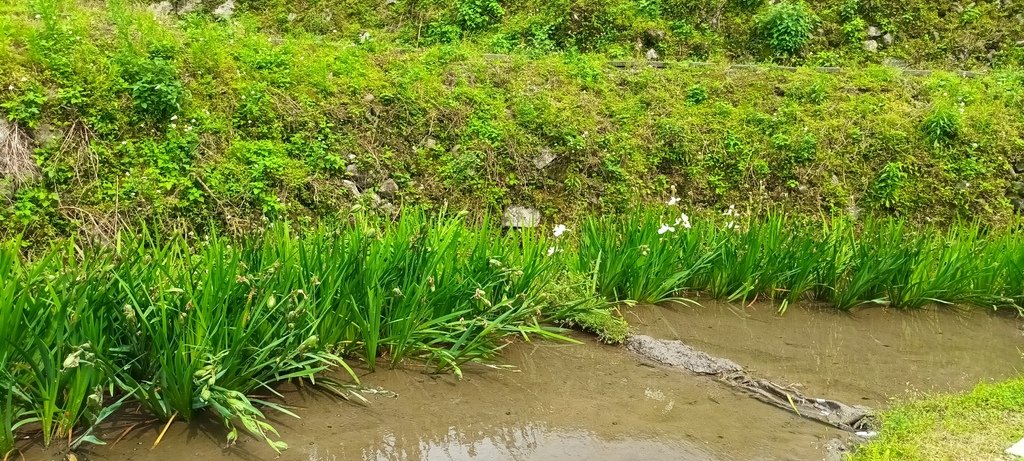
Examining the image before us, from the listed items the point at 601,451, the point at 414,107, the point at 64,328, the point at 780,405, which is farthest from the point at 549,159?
the point at 64,328

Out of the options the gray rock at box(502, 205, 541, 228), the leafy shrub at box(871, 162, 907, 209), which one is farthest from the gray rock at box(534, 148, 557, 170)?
the leafy shrub at box(871, 162, 907, 209)

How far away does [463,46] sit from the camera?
837cm

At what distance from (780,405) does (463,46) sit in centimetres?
626

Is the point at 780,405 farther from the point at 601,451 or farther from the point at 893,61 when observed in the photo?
the point at 893,61

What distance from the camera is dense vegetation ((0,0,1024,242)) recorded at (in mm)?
5137

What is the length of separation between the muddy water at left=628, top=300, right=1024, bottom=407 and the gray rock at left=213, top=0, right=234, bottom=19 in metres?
7.40

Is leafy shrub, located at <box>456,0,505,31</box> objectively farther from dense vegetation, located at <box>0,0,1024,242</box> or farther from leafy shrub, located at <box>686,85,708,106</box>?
leafy shrub, located at <box>686,85,708,106</box>

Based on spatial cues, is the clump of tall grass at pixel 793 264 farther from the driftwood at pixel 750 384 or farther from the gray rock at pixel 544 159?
the gray rock at pixel 544 159

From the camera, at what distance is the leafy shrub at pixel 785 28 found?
9.12 m

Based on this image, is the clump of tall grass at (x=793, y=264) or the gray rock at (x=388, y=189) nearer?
the clump of tall grass at (x=793, y=264)

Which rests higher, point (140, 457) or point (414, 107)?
point (414, 107)

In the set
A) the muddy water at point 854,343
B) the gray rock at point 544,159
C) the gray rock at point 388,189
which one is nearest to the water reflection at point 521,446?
the muddy water at point 854,343

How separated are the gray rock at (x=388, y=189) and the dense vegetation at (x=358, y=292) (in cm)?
166

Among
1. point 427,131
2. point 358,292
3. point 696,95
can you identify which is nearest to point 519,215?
point 427,131
